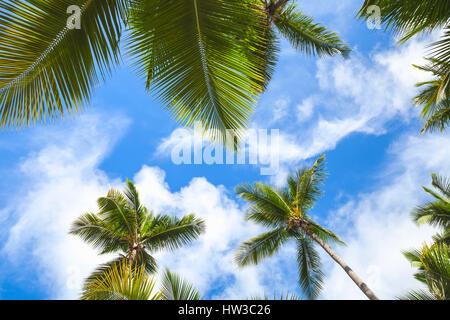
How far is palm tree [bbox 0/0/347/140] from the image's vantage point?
2305 millimetres

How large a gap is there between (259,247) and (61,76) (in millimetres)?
12029

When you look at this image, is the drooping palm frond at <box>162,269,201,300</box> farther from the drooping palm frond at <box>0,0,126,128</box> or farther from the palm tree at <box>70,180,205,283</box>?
the palm tree at <box>70,180,205,283</box>

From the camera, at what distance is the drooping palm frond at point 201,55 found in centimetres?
254

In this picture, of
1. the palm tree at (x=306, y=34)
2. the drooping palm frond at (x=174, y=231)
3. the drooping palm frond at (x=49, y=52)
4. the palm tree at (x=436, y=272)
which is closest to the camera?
the drooping palm frond at (x=49, y=52)

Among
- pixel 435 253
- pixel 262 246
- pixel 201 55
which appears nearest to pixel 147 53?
pixel 201 55

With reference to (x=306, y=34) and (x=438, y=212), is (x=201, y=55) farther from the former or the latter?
(x=438, y=212)

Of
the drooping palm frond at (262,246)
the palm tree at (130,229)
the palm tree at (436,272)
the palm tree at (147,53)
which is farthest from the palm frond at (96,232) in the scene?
the palm tree at (436,272)

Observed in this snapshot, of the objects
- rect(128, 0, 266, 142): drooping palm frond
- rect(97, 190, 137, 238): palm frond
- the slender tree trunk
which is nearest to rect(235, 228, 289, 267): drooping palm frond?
the slender tree trunk

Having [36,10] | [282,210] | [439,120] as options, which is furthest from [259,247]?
[36,10]

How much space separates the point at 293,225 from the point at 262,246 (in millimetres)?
1803

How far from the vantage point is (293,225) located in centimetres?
1262

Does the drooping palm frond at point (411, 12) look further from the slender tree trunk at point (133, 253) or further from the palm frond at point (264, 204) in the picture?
the slender tree trunk at point (133, 253)
